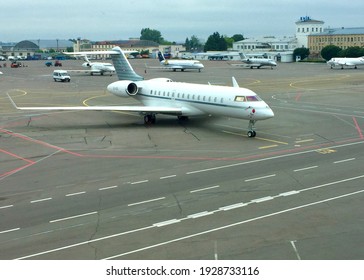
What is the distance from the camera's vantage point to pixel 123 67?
41000 millimetres

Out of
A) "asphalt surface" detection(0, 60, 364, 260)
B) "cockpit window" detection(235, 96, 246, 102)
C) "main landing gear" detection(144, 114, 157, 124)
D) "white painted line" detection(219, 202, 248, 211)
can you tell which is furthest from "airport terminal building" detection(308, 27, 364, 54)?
"white painted line" detection(219, 202, 248, 211)

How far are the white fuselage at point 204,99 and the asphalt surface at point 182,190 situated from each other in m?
1.43

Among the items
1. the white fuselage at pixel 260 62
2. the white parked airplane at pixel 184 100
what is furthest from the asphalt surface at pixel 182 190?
the white fuselage at pixel 260 62

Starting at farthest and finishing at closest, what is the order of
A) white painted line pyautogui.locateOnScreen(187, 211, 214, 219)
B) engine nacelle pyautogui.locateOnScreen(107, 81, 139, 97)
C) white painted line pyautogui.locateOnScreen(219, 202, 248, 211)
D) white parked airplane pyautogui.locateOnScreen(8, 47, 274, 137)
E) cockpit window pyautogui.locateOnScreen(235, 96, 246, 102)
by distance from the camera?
engine nacelle pyautogui.locateOnScreen(107, 81, 139, 97) → cockpit window pyautogui.locateOnScreen(235, 96, 246, 102) → white parked airplane pyautogui.locateOnScreen(8, 47, 274, 137) → white painted line pyautogui.locateOnScreen(219, 202, 248, 211) → white painted line pyautogui.locateOnScreen(187, 211, 214, 219)

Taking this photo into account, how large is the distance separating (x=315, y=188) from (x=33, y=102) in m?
37.7

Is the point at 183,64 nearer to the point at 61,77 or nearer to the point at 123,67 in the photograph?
the point at 61,77

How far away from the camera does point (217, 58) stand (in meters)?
194

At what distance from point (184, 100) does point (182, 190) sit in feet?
51.4

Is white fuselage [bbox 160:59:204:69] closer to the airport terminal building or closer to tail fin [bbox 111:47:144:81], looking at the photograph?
tail fin [bbox 111:47:144:81]

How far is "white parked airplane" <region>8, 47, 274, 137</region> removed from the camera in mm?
28875

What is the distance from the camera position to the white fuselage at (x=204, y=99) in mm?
28594

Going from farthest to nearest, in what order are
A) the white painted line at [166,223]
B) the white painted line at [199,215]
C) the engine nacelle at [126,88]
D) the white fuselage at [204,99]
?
the engine nacelle at [126,88] → the white fuselage at [204,99] → the white painted line at [199,215] → the white painted line at [166,223]

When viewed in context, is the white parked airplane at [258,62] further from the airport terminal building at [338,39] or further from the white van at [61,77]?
the airport terminal building at [338,39]

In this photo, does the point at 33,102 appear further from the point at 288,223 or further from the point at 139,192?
the point at 288,223
